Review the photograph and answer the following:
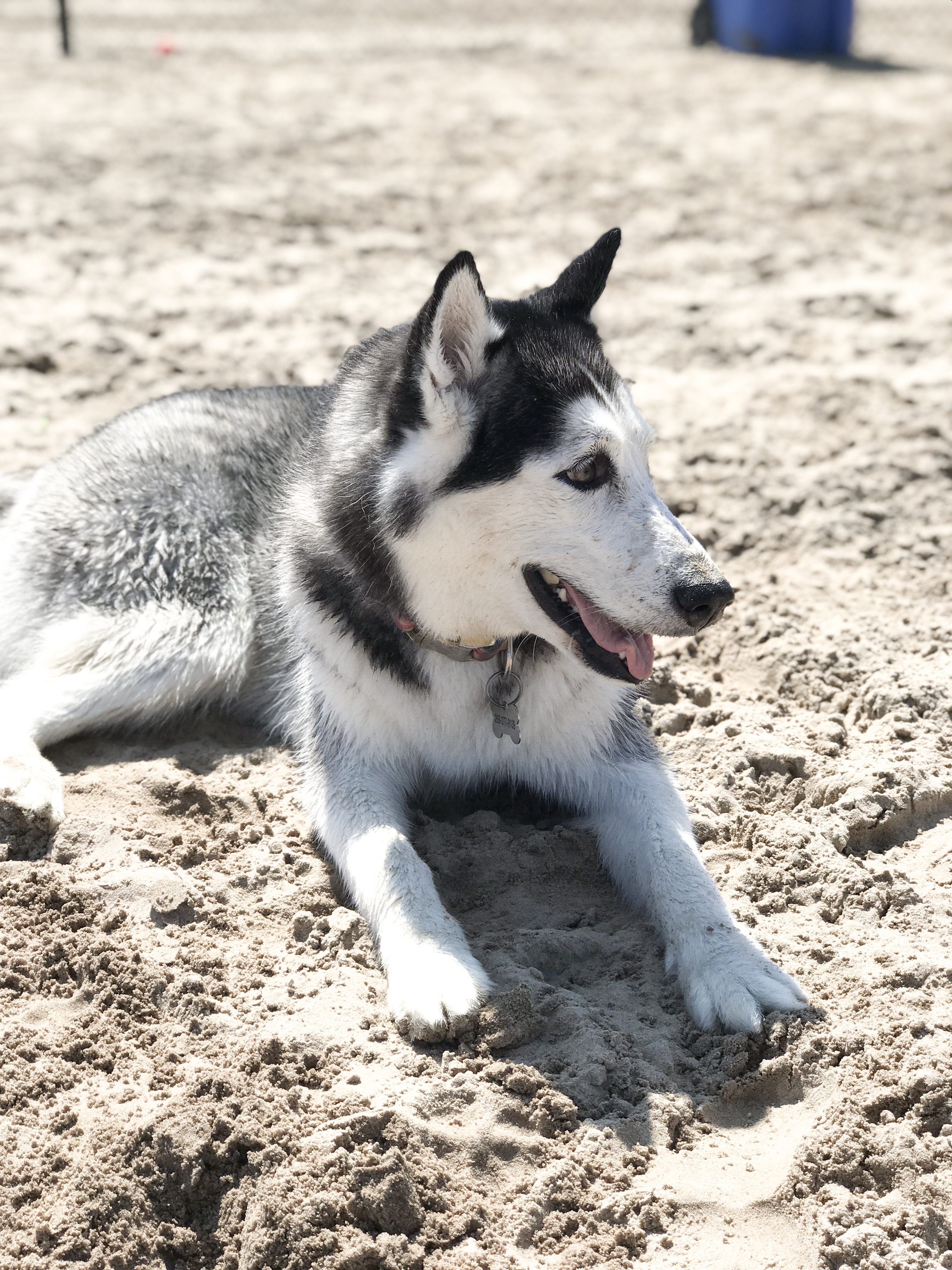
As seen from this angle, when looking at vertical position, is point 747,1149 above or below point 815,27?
below

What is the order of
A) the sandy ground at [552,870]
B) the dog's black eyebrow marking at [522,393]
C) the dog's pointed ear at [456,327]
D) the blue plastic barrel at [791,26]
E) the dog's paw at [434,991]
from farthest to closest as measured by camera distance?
the blue plastic barrel at [791,26]
the dog's black eyebrow marking at [522,393]
the dog's pointed ear at [456,327]
the dog's paw at [434,991]
the sandy ground at [552,870]

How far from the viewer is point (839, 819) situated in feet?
11.2

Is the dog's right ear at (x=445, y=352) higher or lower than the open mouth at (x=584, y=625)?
higher

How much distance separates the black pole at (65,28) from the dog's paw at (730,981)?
11207mm

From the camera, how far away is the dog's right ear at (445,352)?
9.59 ft

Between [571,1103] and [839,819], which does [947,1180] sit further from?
[839,819]

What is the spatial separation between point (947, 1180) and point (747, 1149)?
38 centimetres

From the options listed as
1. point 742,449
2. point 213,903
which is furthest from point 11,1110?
point 742,449

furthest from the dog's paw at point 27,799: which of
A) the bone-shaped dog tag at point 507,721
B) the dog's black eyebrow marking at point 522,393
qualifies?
the dog's black eyebrow marking at point 522,393

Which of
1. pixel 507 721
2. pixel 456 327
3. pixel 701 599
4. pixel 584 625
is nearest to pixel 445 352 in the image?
pixel 456 327

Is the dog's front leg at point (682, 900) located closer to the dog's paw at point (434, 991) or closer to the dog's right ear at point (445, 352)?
the dog's paw at point (434, 991)

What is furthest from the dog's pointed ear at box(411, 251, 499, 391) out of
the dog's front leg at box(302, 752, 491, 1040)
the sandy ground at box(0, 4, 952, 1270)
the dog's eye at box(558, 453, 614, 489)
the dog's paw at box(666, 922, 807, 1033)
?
the dog's paw at box(666, 922, 807, 1033)

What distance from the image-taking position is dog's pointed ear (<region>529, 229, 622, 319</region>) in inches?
134

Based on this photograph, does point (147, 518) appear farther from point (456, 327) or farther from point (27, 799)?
point (456, 327)
